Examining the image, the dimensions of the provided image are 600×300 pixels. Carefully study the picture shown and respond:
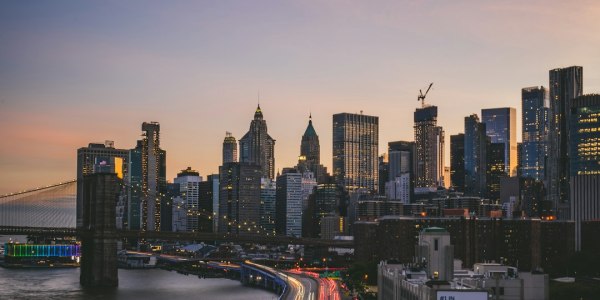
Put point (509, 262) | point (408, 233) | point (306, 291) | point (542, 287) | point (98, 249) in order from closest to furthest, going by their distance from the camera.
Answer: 1. point (542, 287)
2. point (306, 291)
3. point (98, 249)
4. point (509, 262)
5. point (408, 233)

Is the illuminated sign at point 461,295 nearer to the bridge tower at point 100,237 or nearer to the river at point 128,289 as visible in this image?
the river at point 128,289

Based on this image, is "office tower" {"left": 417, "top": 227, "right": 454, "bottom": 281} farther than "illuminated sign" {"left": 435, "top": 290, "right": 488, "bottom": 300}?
Yes

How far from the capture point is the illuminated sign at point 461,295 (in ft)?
162

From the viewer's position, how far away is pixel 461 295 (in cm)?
4994

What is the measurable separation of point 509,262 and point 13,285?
2933 inches

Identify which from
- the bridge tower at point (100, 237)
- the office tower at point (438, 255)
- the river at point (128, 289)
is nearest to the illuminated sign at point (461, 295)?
the office tower at point (438, 255)

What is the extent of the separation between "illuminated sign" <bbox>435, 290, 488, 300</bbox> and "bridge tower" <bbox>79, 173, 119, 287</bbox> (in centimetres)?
8111

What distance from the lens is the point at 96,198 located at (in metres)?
129

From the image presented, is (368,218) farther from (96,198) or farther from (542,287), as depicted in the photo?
(542,287)

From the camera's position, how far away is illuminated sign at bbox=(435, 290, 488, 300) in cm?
4950

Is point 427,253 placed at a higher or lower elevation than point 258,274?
higher

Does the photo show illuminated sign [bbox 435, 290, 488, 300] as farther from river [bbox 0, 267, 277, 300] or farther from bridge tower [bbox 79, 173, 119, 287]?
bridge tower [bbox 79, 173, 119, 287]

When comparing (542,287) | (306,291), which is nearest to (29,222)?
(306,291)

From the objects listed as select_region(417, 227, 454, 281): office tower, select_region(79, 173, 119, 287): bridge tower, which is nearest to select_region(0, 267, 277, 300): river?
select_region(79, 173, 119, 287): bridge tower
